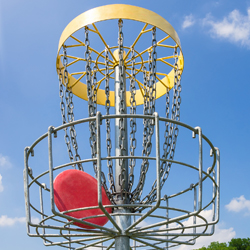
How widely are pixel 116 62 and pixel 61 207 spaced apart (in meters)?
2.37

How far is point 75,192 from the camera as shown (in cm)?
443

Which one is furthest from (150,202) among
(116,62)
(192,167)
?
(116,62)

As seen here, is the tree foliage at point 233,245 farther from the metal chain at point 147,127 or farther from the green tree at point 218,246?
the metal chain at point 147,127

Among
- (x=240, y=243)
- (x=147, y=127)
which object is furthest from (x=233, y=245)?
(x=147, y=127)

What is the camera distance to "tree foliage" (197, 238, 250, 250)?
1406 inches

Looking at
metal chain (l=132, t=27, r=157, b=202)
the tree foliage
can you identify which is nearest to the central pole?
metal chain (l=132, t=27, r=157, b=202)

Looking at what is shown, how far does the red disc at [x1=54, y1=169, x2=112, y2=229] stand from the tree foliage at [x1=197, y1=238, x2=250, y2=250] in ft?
108

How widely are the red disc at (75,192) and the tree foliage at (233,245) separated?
33.0m

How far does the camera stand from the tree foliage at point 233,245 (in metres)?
35.7

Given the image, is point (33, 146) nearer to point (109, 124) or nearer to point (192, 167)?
point (109, 124)

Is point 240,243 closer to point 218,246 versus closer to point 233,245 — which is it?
point 233,245

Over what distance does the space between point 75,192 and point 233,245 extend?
37000 millimetres

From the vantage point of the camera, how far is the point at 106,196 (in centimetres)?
459

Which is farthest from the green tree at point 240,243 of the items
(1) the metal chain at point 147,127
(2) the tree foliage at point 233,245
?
(1) the metal chain at point 147,127
